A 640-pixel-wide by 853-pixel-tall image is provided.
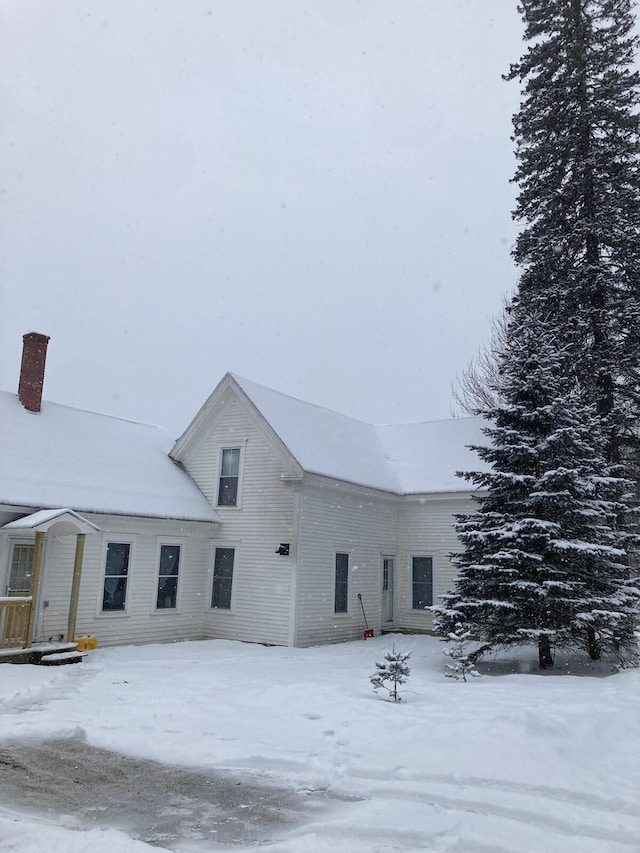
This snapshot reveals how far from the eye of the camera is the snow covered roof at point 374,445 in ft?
58.7

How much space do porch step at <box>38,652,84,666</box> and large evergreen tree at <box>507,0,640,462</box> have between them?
12793mm

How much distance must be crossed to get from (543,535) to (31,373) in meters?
12.7

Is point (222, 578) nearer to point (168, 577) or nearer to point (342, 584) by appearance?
point (168, 577)

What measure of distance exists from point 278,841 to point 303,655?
9909mm

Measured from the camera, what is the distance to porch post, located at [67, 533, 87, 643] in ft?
43.6

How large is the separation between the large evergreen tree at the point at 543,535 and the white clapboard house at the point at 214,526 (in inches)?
131

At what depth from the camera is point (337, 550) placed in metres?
17.7

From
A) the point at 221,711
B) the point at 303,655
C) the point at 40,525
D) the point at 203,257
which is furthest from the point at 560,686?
the point at 203,257

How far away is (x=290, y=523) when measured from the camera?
16.5 m

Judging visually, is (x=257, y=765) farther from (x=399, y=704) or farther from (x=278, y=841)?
(x=399, y=704)

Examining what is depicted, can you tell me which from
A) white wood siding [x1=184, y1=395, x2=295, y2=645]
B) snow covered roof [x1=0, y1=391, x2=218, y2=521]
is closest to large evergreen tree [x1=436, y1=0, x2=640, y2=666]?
white wood siding [x1=184, y1=395, x2=295, y2=645]

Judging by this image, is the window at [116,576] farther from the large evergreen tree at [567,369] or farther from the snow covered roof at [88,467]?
the large evergreen tree at [567,369]

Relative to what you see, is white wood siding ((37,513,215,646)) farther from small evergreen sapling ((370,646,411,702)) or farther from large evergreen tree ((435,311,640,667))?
small evergreen sapling ((370,646,411,702))

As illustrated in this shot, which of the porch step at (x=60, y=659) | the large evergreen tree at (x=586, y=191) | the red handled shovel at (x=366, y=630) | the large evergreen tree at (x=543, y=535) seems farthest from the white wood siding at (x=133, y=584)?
the large evergreen tree at (x=586, y=191)
